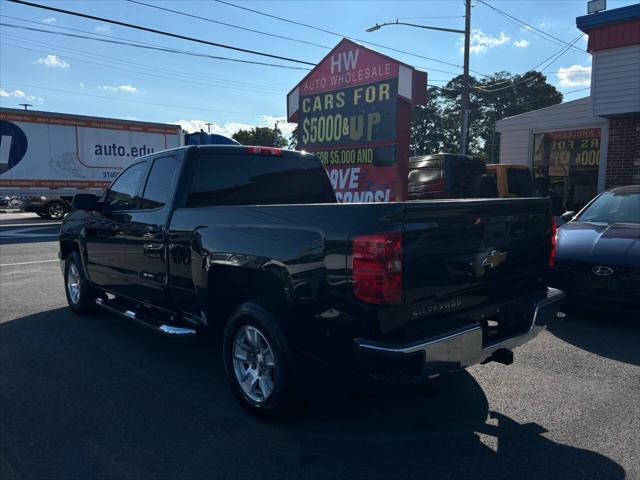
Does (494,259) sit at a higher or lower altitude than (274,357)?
higher

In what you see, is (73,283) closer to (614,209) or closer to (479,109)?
(614,209)

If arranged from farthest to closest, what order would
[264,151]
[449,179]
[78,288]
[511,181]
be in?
[511,181] → [449,179] → [78,288] → [264,151]

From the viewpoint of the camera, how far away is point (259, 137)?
75.6m

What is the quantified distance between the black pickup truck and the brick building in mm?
10434

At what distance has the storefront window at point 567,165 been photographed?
14.8m

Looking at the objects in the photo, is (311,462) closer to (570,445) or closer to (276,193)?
(570,445)

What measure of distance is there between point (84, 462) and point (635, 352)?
462 cm

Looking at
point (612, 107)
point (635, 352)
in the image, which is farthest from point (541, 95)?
point (635, 352)

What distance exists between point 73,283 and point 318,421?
14.4 ft

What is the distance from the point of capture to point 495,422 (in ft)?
11.2

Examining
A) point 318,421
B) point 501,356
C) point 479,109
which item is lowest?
point 318,421

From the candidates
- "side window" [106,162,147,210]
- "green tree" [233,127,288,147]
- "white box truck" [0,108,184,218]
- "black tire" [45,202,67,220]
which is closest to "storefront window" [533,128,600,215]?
"side window" [106,162,147,210]

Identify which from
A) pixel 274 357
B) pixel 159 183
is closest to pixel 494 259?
pixel 274 357

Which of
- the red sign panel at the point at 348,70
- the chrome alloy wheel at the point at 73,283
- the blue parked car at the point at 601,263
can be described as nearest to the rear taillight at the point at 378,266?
the blue parked car at the point at 601,263
